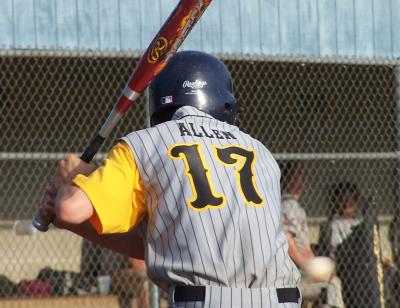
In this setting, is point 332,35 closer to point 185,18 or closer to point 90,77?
point 90,77

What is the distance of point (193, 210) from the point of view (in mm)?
3240

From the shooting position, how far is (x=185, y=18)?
3705mm

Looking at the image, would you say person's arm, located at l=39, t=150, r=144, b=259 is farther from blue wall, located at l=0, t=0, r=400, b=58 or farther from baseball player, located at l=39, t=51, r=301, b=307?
blue wall, located at l=0, t=0, r=400, b=58

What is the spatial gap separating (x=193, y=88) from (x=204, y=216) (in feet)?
1.90

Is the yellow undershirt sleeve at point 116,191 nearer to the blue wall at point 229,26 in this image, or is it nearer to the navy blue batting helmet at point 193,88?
the navy blue batting helmet at point 193,88

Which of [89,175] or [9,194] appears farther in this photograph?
[9,194]

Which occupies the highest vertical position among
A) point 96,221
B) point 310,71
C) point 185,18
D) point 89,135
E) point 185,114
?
point 185,18

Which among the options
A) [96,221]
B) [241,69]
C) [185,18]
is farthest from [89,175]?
[241,69]

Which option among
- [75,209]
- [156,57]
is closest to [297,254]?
Answer: [156,57]

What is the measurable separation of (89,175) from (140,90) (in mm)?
591

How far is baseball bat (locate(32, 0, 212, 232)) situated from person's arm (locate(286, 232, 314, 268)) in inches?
157

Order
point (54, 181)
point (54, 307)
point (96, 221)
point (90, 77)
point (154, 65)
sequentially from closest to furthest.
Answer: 1. point (96, 221)
2. point (54, 181)
3. point (154, 65)
4. point (54, 307)
5. point (90, 77)

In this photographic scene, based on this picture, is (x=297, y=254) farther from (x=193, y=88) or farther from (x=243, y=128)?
(x=193, y=88)

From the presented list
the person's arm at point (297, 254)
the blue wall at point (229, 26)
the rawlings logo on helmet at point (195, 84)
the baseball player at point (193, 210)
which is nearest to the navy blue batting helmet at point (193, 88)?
the rawlings logo on helmet at point (195, 84)
